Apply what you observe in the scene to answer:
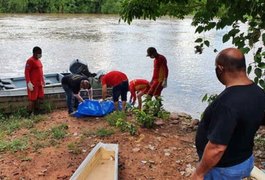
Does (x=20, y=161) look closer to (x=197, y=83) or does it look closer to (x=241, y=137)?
(x=241, y=137)

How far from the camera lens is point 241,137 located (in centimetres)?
272

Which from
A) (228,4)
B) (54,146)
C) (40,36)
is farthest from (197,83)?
(40,36)

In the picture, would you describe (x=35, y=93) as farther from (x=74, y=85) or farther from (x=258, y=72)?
(x=258, y=72)

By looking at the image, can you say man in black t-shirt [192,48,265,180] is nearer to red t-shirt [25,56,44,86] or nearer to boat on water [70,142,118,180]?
boat on water [70,142,118,180]

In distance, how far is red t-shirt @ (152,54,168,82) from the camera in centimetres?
831

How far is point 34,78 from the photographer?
8.92m

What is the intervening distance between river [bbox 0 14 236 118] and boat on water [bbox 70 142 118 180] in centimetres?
611

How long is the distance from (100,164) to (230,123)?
335cm

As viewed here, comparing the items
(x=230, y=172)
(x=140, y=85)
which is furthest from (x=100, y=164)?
(x=140, y=85)

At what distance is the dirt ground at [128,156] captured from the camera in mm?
5633

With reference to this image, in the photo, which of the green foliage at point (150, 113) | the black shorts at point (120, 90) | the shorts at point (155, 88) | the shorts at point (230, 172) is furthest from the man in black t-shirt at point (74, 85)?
the shorts at point (230, 172)

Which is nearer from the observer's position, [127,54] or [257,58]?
[257,58]

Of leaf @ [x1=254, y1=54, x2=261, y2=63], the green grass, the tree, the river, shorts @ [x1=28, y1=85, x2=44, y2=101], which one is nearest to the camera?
the tree

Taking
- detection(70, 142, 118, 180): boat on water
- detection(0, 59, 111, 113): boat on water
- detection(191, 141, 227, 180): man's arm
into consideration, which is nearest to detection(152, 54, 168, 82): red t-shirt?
detection(0, 59, 111, 113): boat on water
